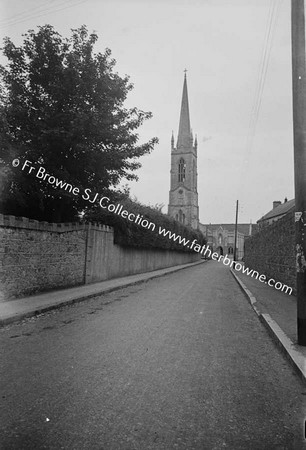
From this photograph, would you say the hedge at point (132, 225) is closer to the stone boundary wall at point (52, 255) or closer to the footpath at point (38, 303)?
the stone boundary wall at point (52, 255)

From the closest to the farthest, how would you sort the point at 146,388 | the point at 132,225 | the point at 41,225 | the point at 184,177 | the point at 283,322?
the point at 146,388 → the point at 283,322 → the point at 41,225 → the point at 132,225 → the point at 184,177

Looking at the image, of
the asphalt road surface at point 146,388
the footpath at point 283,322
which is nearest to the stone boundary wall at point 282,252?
the footpath at point 283,322

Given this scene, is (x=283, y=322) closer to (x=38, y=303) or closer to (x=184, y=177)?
(x=38, y=303)

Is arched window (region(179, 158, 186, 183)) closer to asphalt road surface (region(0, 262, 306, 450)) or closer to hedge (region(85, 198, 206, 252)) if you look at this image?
hedge (region(85, 198, 206, 252))

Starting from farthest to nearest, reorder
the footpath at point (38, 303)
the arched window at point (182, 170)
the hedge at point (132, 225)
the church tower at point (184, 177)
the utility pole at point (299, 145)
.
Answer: the arched window at point (182, 170) → the church tower at point (184, 177) → the hedge at point (132, 225) → the footpath at point (38, 303) → the utility pole at point (299, 145)

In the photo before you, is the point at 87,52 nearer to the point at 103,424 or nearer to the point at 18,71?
the point at 18,71

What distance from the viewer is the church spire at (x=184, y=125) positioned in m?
87.0

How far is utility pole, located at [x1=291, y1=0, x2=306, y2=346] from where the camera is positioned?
5270 mm

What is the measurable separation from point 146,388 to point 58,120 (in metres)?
10.2

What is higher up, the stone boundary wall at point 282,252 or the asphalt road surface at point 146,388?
the stone boundary wall at point 282,252

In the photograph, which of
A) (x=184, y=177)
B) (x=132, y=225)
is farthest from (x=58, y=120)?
(x=184, y=177)

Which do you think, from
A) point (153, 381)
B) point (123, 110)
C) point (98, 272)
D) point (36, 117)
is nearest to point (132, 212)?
point (98, 272)

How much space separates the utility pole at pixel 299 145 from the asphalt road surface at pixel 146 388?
0.95 meters

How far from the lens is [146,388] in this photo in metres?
3.64
